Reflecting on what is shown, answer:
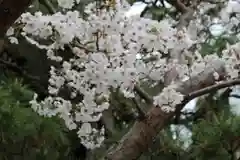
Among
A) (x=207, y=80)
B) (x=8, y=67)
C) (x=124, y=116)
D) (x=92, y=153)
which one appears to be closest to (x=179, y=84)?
(x=207, y=80)

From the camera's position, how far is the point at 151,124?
0.95 meters

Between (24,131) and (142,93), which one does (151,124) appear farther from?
(24,131)

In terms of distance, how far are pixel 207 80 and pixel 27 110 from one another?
0.39 meters

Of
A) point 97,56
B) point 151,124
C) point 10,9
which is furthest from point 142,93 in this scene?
point 10,9

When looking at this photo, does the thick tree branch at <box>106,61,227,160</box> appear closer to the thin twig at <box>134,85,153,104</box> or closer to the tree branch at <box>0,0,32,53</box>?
the thin twig at <box>134,85,153,104</box>

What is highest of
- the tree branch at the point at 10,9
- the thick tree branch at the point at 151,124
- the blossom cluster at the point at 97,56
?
the tree branch at the point at 10,9

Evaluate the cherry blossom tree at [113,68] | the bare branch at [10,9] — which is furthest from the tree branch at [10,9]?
the cherry blossom tree at [113,68]

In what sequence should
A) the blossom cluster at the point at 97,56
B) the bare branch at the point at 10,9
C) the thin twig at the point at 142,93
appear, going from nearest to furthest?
the bare branch at the point at 10,9 < the blossom cluster at the point at 97,56 < the thin twig at the point at 142,93

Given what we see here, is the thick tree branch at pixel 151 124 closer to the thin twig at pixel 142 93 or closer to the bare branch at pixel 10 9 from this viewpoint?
the thin twig at pixel 142 93

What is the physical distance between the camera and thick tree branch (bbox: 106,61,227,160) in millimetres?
911

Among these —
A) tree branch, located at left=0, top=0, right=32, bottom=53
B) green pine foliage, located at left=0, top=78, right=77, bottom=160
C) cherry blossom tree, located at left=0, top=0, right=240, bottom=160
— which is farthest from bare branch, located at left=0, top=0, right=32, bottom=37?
green pine foliage, located at left=0, top=78, right=77, bottom=160

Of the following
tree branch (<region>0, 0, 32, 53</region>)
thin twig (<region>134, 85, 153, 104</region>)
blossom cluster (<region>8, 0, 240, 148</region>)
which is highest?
tree branch (<region>0, 0, 32, 53</region>)

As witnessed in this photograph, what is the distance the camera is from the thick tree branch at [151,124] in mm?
911

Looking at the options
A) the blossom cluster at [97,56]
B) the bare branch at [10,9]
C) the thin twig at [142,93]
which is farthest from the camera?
the thin twig at [142,93]
